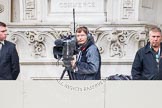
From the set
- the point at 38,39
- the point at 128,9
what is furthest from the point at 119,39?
the point at 38,39

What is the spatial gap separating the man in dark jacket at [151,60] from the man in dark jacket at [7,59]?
1478 millimetres

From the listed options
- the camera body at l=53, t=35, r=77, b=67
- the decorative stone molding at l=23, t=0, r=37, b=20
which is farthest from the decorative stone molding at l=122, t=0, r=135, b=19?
the camera body at l=53, t=35, r=77, b=67

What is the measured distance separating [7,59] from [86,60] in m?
1.02

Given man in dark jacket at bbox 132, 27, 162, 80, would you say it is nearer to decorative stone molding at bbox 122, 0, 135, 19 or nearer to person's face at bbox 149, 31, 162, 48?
person's face at bbox 149, 31, 162, 48

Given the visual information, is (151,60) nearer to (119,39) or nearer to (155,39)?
(155,39)

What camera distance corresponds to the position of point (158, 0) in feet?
39.8

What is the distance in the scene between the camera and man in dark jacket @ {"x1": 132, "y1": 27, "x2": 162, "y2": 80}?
861cm

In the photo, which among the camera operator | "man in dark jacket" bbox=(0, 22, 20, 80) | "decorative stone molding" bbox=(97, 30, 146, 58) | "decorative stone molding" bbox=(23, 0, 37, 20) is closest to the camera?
the camera operator

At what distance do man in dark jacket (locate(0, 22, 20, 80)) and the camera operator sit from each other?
83 centimetres

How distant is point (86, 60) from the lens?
8.59 metres

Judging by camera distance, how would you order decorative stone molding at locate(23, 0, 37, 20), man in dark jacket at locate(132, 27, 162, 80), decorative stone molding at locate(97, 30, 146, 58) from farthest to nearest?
decorative stone molding at locate(23, 0, 37, 20) < decorative stone molding at locate(97, 30, 146, 58) < man in dark jacket at locate(132, 27, 162, 80)

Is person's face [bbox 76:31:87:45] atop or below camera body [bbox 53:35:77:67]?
atop
